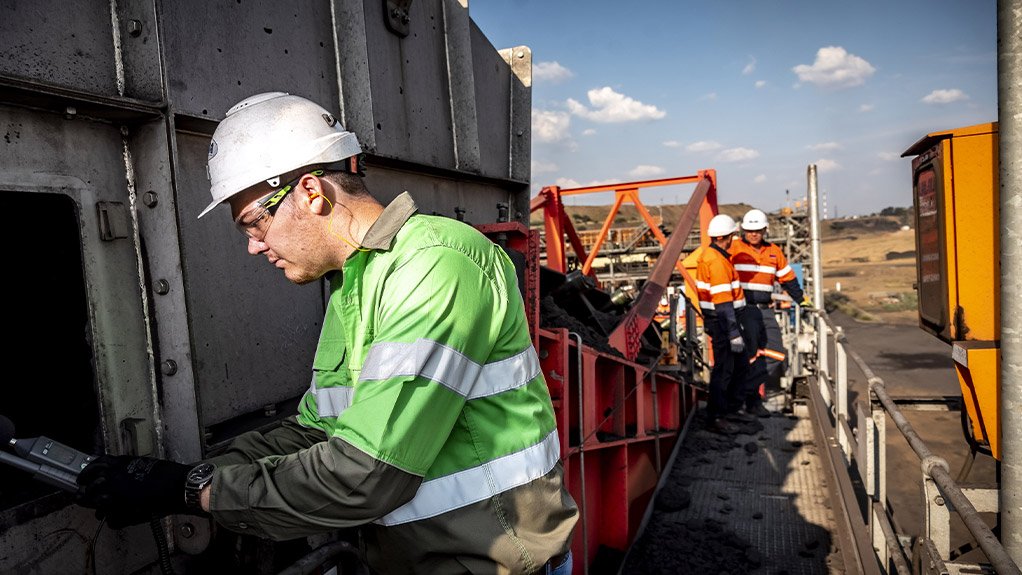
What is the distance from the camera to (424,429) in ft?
4.39

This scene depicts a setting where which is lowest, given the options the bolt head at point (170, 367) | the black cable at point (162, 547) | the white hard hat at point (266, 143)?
the black cable at point (162, 547)

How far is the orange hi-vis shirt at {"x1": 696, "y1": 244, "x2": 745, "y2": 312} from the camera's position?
6.38 meters

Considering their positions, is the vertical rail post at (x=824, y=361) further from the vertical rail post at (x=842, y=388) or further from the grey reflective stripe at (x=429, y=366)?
the grey reflective stripe at (x=429, y=366)

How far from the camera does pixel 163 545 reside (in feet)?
5.44

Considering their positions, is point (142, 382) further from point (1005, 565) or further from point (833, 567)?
point (833, 567)

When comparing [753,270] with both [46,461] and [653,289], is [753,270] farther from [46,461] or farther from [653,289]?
[46,461]

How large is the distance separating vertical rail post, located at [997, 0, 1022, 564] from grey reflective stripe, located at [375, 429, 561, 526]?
154 cm

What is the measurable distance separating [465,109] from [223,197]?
7.15 ft

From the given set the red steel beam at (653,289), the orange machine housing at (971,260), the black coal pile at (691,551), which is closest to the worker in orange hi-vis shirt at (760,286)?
the red steel beam at (653,289)

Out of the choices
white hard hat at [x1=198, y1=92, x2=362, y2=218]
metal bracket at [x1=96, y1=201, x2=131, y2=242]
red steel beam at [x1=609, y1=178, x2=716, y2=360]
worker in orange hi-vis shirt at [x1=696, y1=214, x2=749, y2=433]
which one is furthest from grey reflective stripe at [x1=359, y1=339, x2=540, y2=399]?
worker in orange hi-vis shirt at [x1=696, y1=214, x2=749, y2=433]

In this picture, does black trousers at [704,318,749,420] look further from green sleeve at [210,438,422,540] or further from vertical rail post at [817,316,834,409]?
green sleeve at [210,438,422,540]

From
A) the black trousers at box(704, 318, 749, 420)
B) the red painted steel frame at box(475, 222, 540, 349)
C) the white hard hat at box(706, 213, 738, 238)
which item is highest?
the white hard hat at box(706, 213, 738, 238)

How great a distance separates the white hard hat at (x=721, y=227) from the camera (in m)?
7.04

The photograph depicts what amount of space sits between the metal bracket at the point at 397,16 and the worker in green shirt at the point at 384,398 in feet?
5.05
